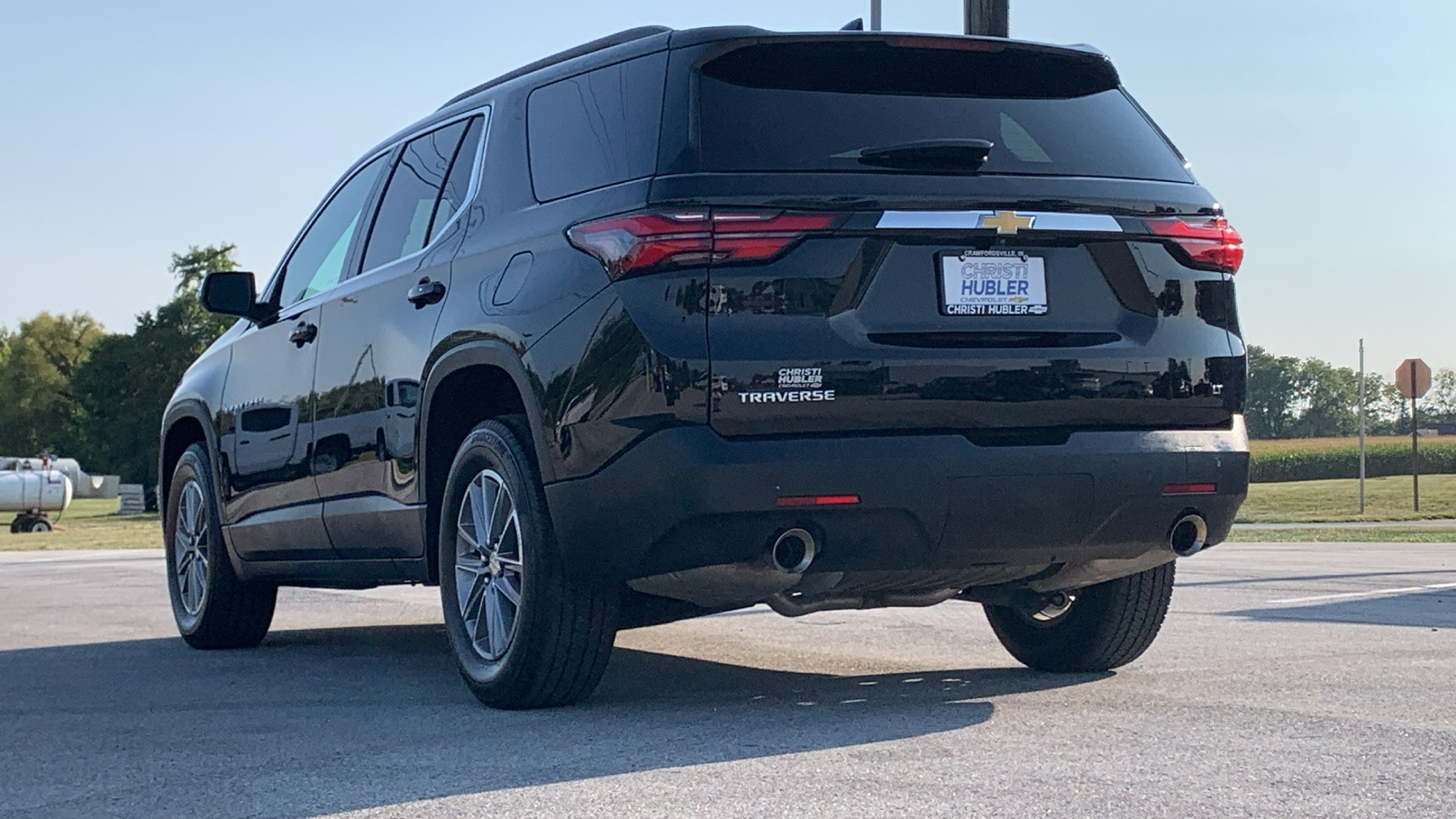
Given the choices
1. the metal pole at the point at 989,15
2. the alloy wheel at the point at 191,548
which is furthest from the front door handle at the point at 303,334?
the metal pole at the point at 989,15

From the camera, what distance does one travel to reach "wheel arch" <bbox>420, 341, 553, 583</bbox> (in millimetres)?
5375

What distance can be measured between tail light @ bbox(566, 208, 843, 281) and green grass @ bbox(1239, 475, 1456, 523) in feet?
89.2

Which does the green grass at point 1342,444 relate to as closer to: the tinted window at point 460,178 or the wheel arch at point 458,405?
the tinted window at point 460,178

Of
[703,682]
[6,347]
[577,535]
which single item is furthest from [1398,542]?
[6,347]

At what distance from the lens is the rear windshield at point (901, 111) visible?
498cm

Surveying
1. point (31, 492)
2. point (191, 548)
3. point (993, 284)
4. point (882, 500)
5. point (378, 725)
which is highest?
point (993, 284)

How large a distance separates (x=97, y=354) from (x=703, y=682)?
93.4 meters

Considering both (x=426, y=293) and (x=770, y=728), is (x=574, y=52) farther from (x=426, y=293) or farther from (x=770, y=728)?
(x=770, y=728)

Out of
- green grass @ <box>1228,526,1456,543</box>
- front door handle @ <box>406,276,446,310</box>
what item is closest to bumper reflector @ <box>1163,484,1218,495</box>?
front door handle @ <box>406,276,446,310</box>

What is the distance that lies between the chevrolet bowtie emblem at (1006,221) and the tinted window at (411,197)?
2.18 m

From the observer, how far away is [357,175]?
24.3 feet

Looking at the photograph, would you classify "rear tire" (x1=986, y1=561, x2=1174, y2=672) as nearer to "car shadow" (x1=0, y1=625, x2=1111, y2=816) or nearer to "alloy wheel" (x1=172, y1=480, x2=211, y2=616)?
"car shadow" (x1=0, y1=625, x2=1111, y2=816)

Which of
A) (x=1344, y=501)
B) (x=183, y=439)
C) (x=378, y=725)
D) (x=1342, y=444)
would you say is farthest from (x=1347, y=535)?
(x=1342, y=444)

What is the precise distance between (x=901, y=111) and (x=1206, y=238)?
3.27ft
